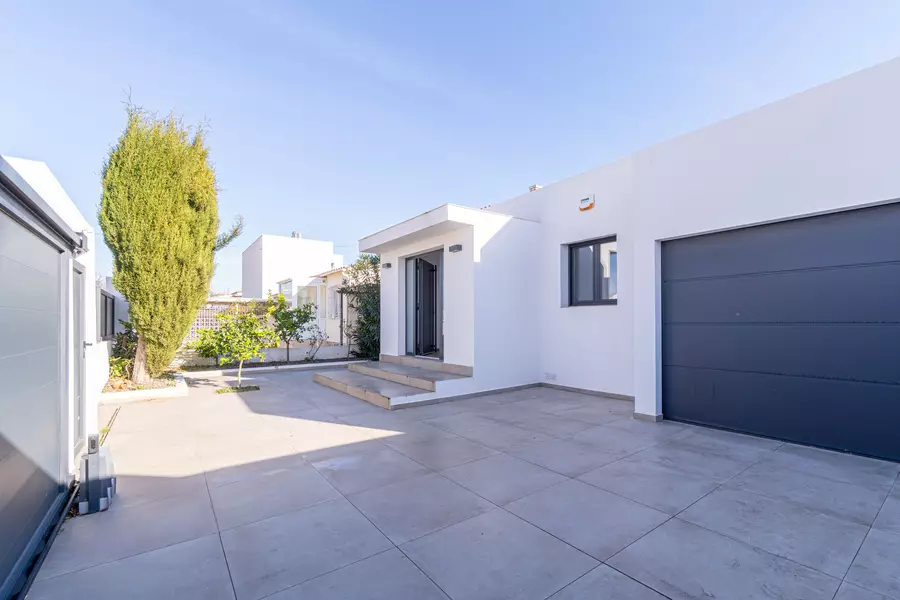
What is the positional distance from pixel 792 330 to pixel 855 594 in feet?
10.5

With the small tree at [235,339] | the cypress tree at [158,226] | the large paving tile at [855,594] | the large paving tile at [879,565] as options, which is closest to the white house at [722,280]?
the large paving tile at [879,565]

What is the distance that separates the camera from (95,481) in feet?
9.78

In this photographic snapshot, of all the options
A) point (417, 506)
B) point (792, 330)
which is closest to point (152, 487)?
point (417, 506)

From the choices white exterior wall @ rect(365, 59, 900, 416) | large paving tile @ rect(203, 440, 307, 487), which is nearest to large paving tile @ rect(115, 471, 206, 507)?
large paving tile @ rect(203, 440, 307, 487)

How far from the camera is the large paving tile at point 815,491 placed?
2910 mm

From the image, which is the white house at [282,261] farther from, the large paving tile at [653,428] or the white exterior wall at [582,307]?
the large paving tile at [653,428]

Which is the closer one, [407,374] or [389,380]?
[407,374]

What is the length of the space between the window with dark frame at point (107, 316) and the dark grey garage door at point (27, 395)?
7172 mm

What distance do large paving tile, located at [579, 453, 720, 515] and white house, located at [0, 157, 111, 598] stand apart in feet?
12.4

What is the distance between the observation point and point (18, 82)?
5.02 m

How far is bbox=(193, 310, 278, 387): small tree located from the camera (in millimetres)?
8250

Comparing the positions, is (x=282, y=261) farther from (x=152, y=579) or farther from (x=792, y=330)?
(x=792, y=330)

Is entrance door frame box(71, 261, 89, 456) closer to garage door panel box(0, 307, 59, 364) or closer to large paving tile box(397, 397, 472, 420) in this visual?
garage door panel box(0, 307, 59, 364)

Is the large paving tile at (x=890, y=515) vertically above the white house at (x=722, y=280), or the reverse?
the white house at (x=722, y=280)
